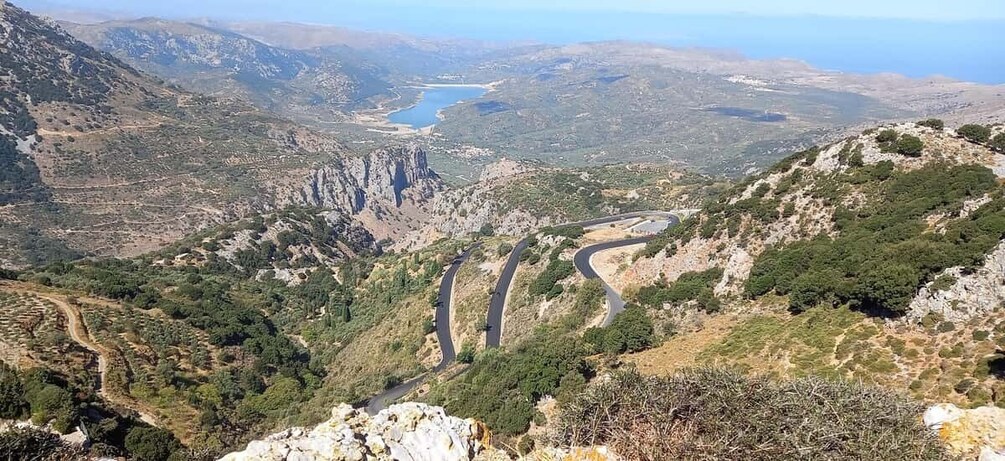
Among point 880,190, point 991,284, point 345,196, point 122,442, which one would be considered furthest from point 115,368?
point 345,196

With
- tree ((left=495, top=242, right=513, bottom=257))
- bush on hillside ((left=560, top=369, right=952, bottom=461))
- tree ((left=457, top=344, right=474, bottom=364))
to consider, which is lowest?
tree ((left=457, top=344, right=474, bottom=364))

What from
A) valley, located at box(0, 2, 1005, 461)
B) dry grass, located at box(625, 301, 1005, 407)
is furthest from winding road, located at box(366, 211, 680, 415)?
dry grass, located at box(625, 301, 1005, 407)

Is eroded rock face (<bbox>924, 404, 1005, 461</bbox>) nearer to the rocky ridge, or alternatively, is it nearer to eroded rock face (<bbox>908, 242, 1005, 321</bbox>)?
eroded rock face (<bbox>908, 242, 1005, 321</bbox>)

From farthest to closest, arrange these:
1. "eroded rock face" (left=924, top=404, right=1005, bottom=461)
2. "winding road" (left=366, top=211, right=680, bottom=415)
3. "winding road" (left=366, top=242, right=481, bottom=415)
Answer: "winding road" (left=366, top=211, right=680, bottom=415)
"winding road" (left=366, top=242, right=481, bottom=415)
"eroded rock face" (left=924, top=404, right=1005, bottom=461)

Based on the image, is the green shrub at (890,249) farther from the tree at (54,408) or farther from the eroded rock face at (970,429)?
the tree at (54,408)

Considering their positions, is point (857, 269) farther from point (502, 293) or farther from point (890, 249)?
point (502, 293)

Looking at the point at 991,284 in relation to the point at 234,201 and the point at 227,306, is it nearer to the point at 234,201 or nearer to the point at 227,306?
the point at 227,306
